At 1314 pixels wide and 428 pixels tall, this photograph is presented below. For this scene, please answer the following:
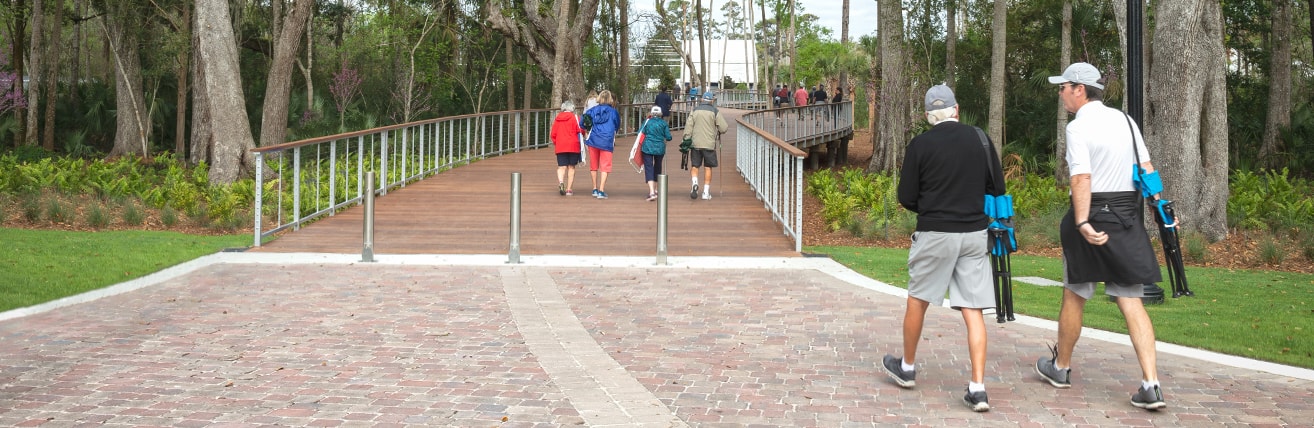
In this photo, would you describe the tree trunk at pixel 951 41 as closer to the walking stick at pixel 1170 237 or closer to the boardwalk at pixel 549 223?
the boardwalk at pixel 549 223

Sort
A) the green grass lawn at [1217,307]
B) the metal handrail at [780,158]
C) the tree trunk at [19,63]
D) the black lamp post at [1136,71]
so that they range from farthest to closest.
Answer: the tree trunk at [19,63]
the metal handrail at [780,158]
the black lamp post at [1136,71]
the green grass lawn at [1217,307]

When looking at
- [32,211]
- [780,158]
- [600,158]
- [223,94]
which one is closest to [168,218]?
[32,211]

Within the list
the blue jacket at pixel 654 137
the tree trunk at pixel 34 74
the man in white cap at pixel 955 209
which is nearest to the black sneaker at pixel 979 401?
the man in white cap at pixel 955 209

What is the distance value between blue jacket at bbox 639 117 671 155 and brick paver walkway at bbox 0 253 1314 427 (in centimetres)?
661

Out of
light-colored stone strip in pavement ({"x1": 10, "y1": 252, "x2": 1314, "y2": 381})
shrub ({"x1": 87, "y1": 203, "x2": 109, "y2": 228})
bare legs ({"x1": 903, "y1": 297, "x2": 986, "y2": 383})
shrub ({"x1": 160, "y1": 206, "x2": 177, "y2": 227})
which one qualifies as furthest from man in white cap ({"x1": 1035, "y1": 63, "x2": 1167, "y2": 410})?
shrub ({"x1": 87, "y1": 203, "x2": 109, "y2": 228})

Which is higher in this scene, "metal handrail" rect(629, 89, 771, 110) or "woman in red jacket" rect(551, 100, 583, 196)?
"metal handrail" rect(629, 89, 771, 110)

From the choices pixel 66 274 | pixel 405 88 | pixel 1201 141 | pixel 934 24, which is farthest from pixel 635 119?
pixel 66 274

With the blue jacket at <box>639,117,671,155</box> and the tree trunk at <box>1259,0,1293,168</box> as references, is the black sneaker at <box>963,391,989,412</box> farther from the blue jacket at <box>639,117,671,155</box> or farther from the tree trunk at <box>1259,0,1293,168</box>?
the tree trunk at <box>1259,0,1293,168</box>

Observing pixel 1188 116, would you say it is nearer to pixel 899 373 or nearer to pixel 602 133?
pixel 602 133

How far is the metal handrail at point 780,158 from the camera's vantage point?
13.9m

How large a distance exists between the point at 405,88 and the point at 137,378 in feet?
105

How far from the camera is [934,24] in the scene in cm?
3766

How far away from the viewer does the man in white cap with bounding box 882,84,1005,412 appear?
6211 mm

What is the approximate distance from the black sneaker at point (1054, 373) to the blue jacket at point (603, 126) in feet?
37.3
